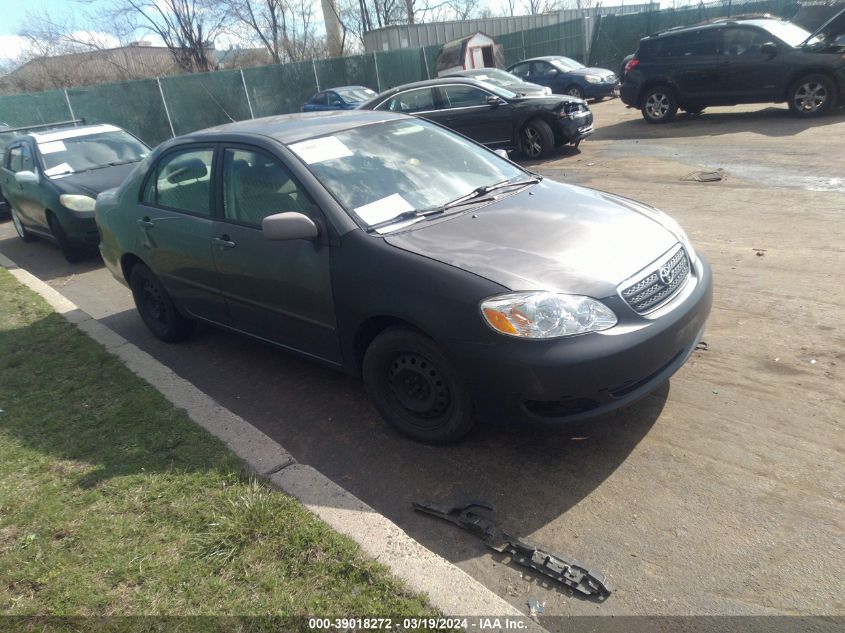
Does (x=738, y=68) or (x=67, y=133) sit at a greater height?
(x=67, y=133)

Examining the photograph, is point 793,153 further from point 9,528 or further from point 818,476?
point 9,528

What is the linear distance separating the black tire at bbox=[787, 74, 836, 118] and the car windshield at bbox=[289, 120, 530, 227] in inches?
384

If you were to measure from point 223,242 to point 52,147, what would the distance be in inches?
277

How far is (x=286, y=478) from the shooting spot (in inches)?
126

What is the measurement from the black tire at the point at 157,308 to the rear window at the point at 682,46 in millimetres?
11654

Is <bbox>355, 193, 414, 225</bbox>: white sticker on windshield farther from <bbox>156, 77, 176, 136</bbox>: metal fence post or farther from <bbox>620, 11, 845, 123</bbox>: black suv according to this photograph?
<bbox>156, 77, 176, 136</bbox>: metal fence post

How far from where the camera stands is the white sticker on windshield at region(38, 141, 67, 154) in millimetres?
9406

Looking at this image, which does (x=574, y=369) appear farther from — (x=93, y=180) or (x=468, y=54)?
(x=468, y=54)

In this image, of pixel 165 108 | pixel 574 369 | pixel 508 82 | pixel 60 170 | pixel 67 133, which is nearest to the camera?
pixel 574 369

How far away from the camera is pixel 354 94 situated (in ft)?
67.8

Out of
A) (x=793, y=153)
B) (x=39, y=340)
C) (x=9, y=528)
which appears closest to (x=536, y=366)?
(x=9, y=528)

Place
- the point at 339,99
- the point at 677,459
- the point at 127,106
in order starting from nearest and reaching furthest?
the point at 677,459 < the point at 127,106 < the point at 339,99

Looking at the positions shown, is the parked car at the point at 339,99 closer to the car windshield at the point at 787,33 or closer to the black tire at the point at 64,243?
the car windshield at the point at 787,33

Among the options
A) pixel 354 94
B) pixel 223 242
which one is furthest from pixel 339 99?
pixel 223 242
